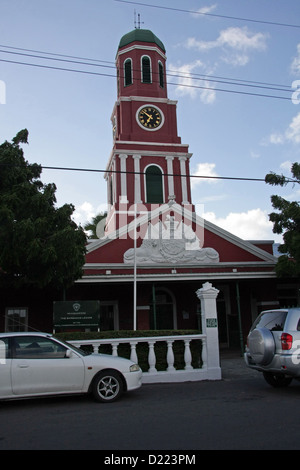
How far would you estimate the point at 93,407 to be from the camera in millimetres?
7207

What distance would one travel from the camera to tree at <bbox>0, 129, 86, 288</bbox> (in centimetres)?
1086

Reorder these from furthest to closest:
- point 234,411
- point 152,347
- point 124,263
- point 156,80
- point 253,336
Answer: point 156,80 < point 124,263 < point 152,347 < point 253,336 < point 234,411

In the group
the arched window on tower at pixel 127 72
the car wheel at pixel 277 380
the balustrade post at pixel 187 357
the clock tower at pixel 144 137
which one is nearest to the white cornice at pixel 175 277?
the balustrade post at pixel 187 357

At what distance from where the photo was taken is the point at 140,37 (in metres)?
28.9

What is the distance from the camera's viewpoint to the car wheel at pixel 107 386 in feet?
→ 24.8

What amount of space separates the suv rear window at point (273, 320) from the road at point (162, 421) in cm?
125

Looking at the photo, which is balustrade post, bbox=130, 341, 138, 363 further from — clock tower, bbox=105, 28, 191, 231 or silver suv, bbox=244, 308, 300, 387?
clock tower, bbox=105, 28, 191, 231

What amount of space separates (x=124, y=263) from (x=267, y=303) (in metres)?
6.72

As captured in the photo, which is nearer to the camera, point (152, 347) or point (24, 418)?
point (24, 418)

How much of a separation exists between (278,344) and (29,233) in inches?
250

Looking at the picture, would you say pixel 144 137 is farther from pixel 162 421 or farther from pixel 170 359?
pixel 162 421

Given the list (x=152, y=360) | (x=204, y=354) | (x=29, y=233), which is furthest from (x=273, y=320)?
(x=29, y=233)
